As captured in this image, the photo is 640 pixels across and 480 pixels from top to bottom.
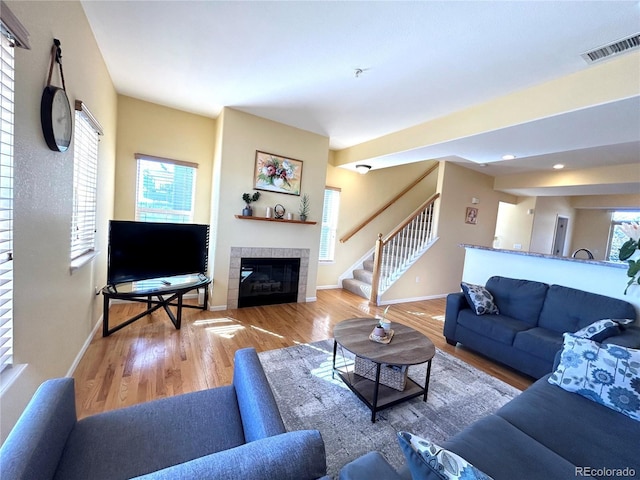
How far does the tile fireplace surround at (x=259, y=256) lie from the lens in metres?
3.73

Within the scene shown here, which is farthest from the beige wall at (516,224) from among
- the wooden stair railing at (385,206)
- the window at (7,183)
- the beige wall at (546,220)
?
the window at (7,183)

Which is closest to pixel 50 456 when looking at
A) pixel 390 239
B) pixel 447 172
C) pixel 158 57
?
pixel 158 57

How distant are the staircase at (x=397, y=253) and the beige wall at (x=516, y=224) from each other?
10.1ft

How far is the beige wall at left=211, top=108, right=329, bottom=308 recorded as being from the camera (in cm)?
353

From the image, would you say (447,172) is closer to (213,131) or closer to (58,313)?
(213,131)

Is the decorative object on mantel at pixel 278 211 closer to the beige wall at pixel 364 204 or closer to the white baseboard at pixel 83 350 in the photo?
the beige wall at pixel 364 204

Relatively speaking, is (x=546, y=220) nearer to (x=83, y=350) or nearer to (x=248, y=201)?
(x=248, y=201)

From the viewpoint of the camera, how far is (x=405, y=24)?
Answer: 179 cm

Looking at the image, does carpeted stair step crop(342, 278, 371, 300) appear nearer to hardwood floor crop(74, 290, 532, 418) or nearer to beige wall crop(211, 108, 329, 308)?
hardwood floor crop(74, 290, 532, 418)

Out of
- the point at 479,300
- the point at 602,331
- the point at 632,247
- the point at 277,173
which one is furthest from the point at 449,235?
the point at 277,173

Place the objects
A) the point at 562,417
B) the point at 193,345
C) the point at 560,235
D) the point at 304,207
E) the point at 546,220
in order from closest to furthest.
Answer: the point at 562,417 < the point at 193,345 < the point at 304,207 < the point at 546,220 < the point at 560,235

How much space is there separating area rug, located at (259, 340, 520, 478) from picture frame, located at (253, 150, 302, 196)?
2275mm

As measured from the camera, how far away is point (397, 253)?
5.17 meters

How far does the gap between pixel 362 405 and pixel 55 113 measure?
2.72 m
